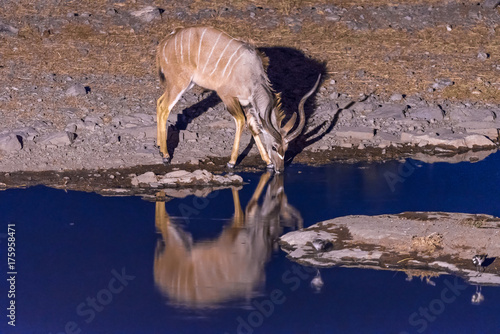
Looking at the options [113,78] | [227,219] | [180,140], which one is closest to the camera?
[227,219]

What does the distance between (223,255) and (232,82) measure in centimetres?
294

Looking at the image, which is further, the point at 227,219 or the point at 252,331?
the point at 227,219

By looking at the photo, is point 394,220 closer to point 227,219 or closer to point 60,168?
point 227,219

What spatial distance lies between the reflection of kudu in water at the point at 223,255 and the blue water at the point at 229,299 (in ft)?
0.28

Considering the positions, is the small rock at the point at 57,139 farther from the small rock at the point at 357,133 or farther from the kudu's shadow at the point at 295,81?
the small rock at the point at 357,133

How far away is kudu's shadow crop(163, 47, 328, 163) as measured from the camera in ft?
36.8

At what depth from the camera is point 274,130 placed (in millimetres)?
10219

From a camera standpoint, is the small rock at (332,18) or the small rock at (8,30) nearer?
the small rock at (8,30)

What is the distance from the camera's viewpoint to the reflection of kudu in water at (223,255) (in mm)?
7330

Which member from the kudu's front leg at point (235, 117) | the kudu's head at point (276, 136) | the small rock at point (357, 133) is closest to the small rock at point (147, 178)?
the kudu's front leg at point (235, 117)

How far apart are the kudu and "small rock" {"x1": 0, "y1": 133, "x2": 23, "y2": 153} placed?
1.77 metres

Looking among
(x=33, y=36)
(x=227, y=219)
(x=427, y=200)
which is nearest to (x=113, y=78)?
(x=33, y=36)

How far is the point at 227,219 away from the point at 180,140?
2416mm

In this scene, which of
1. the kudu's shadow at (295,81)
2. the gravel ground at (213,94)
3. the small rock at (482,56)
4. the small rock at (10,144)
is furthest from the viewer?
the small rock at (482,56)
